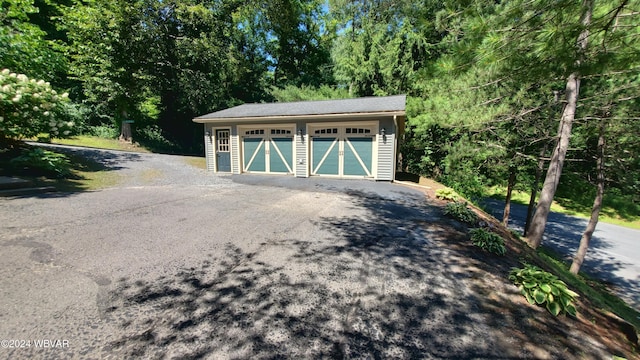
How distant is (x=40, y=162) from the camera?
6.91 meters

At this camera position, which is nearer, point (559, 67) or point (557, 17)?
point (557, 17)

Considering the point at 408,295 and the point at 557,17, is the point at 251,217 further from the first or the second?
the point at 557,17

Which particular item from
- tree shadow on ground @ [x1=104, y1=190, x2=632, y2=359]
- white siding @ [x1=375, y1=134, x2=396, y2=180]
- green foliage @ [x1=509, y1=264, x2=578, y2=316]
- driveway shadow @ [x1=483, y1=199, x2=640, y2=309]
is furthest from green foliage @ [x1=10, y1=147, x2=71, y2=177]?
driveway shadow @ [x1=483, y1=199, x2=640, y2=309]

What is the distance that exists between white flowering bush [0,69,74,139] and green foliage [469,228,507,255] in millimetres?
9994

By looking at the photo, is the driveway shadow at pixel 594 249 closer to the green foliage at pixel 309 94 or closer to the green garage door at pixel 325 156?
the green garage door at pixel 325 156

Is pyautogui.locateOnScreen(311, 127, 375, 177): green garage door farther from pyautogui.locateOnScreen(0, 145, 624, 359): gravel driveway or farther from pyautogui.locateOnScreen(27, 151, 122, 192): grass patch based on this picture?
pyautogui.locateOnScreen(27, 151, 122, 192): grass patch

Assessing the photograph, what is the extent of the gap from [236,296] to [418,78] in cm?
352

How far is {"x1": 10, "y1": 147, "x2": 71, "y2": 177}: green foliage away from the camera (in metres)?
6.70

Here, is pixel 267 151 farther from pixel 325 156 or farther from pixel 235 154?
pixel 325 156

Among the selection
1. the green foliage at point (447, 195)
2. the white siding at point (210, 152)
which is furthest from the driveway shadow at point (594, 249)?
the white siding at point (210, 152)

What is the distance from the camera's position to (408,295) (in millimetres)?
2602

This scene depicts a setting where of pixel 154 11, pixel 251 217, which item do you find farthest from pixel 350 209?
pixel 154 11

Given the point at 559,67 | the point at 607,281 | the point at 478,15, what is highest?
the point at 478,15

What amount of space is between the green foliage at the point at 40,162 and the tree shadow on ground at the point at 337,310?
23.2 ft
